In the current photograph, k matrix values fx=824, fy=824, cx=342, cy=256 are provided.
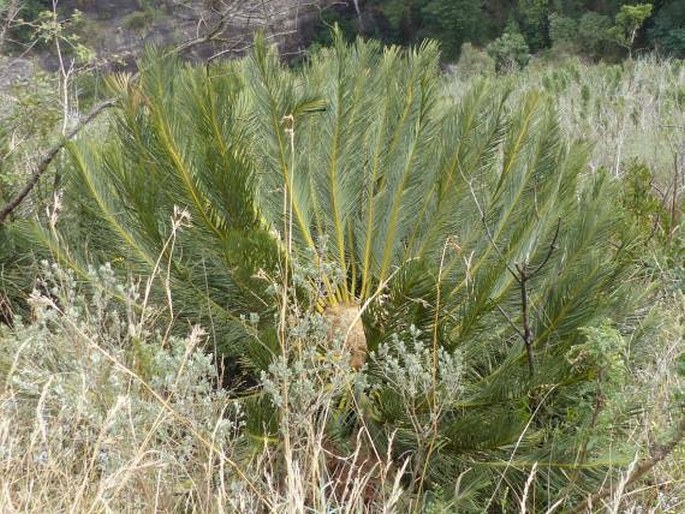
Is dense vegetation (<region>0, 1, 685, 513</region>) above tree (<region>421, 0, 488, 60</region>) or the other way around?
above

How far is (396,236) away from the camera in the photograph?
2324 millimetres

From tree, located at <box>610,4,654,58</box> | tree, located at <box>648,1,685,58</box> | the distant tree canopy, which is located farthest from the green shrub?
tree, located at <box>648,1,685,58</box>

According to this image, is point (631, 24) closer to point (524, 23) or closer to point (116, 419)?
point (116, 419)

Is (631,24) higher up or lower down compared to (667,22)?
higher up

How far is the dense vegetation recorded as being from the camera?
76.3 inches

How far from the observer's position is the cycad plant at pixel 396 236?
2098mm

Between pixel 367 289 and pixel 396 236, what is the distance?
0.17m

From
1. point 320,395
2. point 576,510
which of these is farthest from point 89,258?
point 576,510

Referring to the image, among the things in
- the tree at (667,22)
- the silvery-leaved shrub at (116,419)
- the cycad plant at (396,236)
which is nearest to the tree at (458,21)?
the tree at (667,22)

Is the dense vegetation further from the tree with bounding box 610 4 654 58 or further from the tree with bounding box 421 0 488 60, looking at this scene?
the tree with bounding box 421 0 488 60

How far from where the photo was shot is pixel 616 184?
8.21ft

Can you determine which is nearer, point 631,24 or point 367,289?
point 367,289

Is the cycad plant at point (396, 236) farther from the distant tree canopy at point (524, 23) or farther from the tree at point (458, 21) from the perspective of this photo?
the tree at point (458, 21)

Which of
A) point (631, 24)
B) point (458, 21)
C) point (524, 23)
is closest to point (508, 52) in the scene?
point (631, 24)
